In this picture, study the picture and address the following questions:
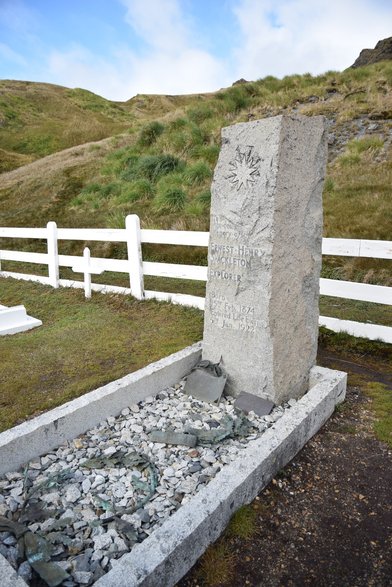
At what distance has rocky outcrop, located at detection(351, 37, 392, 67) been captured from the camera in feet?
86.5

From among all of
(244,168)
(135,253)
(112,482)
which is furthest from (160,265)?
(112,482)

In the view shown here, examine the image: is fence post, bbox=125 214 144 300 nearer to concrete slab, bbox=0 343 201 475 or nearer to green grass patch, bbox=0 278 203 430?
green grass patch, bbox=0 278 203 430

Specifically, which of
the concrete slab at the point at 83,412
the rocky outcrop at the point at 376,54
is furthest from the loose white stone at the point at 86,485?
the rocky outcrop at the point at 376,54

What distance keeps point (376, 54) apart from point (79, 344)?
29.9 m

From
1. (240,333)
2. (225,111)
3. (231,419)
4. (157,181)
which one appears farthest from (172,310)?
(225,111)

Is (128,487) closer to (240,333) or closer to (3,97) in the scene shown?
(240,333)

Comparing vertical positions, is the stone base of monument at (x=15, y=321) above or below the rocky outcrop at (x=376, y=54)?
below

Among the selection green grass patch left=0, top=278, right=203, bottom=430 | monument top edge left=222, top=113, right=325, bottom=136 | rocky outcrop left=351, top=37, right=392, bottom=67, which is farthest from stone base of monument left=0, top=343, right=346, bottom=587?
rocky outcrop left=351, top=37, right=392, bottom=67

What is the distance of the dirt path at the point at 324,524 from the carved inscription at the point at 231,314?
3.65 feet

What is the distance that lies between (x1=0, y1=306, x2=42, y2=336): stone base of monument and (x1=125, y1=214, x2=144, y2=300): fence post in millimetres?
1613

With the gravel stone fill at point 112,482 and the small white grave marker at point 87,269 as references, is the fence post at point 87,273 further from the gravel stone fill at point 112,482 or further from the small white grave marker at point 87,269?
the gravel stone fill at point 112,482

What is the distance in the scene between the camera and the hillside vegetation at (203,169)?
9414 mm

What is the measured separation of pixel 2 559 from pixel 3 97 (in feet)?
140

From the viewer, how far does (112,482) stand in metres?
2.82
